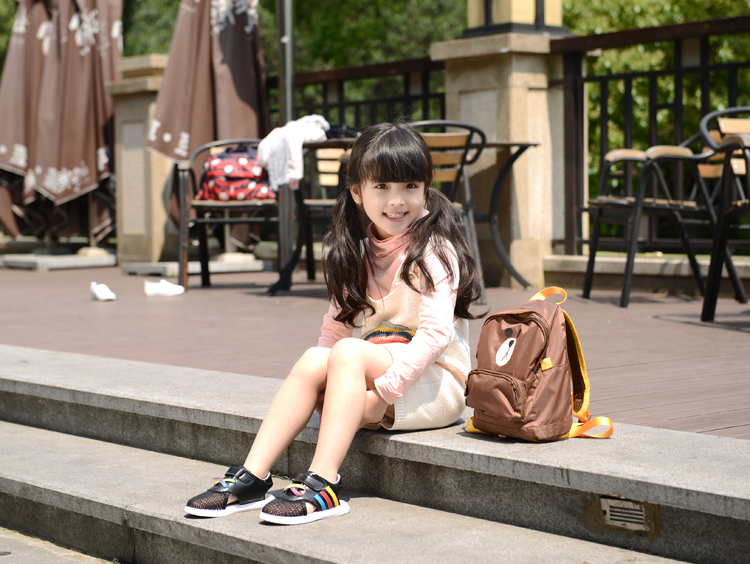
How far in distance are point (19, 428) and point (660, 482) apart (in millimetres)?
2367

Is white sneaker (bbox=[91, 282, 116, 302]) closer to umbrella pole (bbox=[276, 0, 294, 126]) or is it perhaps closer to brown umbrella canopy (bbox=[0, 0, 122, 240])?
umbrella pole (bbox=[276, 0, 294, 126])

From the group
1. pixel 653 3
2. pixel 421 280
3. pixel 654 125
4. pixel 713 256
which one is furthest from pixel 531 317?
pixel 653 3

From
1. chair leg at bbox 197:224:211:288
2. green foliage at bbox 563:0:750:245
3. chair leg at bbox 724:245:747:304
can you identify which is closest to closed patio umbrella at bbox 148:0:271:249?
chair leg at bbox 197:224:211:288

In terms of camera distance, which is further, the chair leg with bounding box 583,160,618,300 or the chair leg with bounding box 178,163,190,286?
the chair leg with bounding box 178,163,190,286

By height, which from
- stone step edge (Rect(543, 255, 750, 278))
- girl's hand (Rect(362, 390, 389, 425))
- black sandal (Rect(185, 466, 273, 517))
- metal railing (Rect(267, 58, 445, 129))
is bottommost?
black sandal (Rect(185, 466, 273, 517))

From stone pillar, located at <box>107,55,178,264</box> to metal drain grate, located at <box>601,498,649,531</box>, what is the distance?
7991mm

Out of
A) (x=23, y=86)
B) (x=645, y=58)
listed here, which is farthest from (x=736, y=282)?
(x=645, y=58)

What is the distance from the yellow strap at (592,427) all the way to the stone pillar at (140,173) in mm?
7670

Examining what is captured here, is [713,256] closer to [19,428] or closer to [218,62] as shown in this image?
[19,428]

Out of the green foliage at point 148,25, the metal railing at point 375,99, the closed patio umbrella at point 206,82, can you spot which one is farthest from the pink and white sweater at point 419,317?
the green foliage at point 148,25

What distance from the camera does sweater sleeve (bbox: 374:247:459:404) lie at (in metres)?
2.41

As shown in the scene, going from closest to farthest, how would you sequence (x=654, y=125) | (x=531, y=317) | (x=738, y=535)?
1. (x=738, y=535)
2. (x=531, y=317)
3. (x=654, y=125)

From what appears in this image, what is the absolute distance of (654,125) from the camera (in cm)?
662

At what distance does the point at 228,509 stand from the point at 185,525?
11 cm
